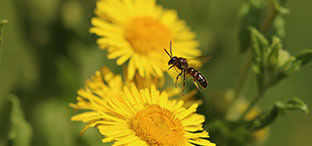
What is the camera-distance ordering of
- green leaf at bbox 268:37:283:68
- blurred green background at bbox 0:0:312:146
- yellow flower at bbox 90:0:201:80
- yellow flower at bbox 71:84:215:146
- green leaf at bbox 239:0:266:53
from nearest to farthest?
yellow flower at bbox 71:84:215:146, green leaf at bbox 268:37:283:68, yellow flower at bbox 90:0:201:80, blurred green background at bbox 0:0:312:146, green leaf at bbox 239:0:266:53

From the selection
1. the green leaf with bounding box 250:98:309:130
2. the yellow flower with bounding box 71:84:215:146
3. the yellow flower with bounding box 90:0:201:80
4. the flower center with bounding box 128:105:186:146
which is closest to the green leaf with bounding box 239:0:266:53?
the yellow flower with bounding box 90:0:201:80

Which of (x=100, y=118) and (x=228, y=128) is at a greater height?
(x=228, y=128)

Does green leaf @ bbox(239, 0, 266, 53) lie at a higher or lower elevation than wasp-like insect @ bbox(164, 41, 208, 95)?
higher

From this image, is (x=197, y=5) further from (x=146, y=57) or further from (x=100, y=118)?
(x=100, y=118)

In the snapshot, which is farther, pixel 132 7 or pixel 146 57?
pixel 132 7

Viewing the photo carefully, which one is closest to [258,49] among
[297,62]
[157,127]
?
[297,62]

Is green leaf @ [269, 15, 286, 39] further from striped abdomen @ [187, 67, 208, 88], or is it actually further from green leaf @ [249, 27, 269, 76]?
striped abdomen @ [187, 67, 208, 88]

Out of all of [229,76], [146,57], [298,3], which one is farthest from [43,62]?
[298,3]
